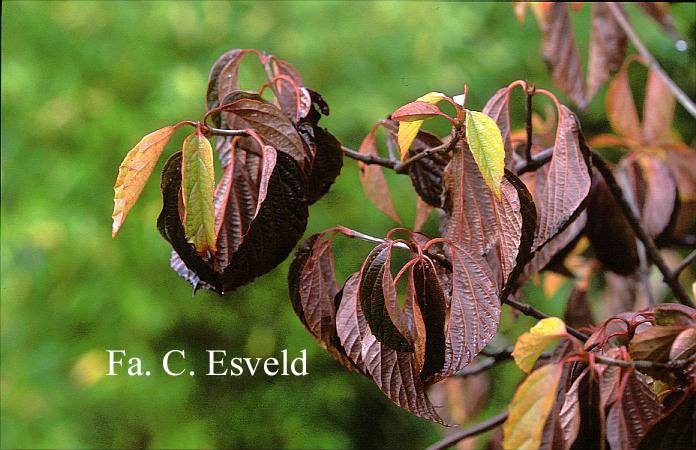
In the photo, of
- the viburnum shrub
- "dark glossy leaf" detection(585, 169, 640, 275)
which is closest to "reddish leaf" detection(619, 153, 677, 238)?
"dark glossy leaf" detection(585, 169, 640, 275)

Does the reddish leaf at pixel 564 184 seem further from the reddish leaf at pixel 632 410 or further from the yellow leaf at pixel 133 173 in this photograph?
the yellow leaf at pixel 133 173

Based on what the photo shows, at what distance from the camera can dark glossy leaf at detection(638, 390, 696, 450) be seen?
334 mm

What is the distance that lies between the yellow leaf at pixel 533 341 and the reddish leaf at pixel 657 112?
65 centimetres

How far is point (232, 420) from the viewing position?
1.48 meters

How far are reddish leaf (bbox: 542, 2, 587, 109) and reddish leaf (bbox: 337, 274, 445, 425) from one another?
46 centimetres

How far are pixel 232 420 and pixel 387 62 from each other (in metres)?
0.79

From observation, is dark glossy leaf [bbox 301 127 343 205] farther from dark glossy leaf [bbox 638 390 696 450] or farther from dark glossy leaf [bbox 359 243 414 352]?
dark glossy leaf [bbox 638 390 696 450]

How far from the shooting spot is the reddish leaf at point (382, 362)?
1.30 ft

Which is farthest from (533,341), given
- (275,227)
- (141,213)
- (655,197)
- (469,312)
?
(141,213)

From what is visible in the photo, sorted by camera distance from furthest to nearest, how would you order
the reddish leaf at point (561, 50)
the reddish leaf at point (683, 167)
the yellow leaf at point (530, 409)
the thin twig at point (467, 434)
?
the reddish leaf at point (683, 167) < the reddish leaf at point (561, 50) < the thin twig at point (467, 434) < the yellow leaf at point (530, 409)

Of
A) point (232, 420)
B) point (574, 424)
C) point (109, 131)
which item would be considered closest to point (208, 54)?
point (109, 131)

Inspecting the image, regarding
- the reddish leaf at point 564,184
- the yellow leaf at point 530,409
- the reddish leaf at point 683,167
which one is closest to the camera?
the yellow leaf at point 530,409

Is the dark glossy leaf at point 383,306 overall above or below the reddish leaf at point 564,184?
below

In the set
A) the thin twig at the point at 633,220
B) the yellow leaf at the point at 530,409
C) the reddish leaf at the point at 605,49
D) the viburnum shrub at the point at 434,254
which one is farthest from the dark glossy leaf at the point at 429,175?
the reddish leaf at the point at 605,49
